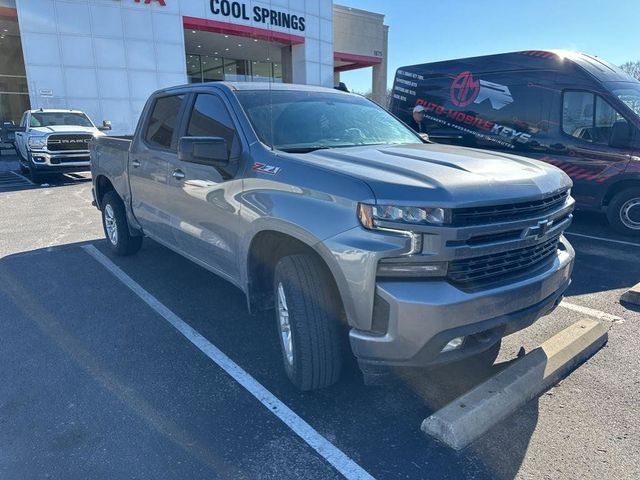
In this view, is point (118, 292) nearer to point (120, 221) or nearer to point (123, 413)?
point (120, 221)

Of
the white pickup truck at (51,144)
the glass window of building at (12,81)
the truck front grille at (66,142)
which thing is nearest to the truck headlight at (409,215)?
the white pickup truck at (51,144)

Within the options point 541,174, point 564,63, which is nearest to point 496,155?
point 541,174

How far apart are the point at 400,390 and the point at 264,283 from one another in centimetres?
118

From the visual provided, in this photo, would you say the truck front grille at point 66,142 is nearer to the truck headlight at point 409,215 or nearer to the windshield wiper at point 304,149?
the windshield wiper at point 304,149

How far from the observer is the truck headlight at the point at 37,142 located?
13.2 metres

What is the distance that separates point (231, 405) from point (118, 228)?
3.74 m

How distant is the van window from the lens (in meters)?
6.99

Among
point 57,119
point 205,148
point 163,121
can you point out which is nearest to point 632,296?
point 205,148

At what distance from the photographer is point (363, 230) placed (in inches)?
98.3

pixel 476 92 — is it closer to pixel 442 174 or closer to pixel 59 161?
pixel 442 174

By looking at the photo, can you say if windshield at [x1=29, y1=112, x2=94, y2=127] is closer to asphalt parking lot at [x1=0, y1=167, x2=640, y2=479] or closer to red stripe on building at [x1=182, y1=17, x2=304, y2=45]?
red stripe on building at [x1=182, y1=17, x2=304, y2=45]

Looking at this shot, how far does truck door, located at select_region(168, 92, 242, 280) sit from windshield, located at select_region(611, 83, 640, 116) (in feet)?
19.6

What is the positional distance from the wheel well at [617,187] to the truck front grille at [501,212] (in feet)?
16.3

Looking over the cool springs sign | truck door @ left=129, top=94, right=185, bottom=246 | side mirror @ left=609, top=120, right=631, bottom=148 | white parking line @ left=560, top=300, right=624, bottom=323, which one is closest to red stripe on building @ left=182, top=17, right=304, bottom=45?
the cool springs sign
